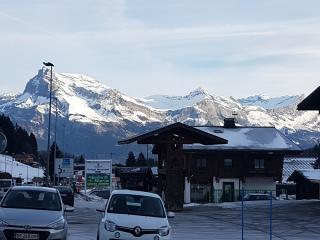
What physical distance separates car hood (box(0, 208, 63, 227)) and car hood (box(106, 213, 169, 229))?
1333mm

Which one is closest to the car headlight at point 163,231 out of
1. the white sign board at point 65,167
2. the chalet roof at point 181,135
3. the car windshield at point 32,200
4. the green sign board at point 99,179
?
the car windshield at point 32,200

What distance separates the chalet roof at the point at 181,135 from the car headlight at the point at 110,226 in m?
24.8

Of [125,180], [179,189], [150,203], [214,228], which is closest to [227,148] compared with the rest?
[125,180]

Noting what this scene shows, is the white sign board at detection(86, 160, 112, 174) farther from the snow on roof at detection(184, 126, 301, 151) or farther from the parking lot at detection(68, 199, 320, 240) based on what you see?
the snow on roof at detection(184, 126, 301, 151)

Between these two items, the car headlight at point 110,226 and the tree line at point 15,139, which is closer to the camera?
the car headlight at point 110,226

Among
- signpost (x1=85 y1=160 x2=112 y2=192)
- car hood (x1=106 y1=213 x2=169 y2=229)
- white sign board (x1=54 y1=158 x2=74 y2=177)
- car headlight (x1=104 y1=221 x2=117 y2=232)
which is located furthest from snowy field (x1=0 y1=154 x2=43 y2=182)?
car headlight (x1=104 y1=221 x2=117 y2=232)

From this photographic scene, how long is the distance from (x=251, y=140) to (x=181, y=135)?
37708 mm

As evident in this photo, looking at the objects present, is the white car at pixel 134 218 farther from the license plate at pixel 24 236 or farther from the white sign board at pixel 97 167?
the white sign board at pixel 97 167

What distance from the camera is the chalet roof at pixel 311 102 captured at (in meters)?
45.3

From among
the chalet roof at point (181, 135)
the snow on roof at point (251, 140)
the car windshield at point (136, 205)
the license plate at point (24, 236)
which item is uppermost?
the snow on roof at point (251, 140)

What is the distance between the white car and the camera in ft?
60.5

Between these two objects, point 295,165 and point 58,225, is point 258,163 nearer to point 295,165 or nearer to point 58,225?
point 295,165

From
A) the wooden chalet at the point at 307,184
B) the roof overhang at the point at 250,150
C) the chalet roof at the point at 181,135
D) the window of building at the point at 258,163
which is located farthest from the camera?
the window of building at the point at 258,163

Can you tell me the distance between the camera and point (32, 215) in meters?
18.6
